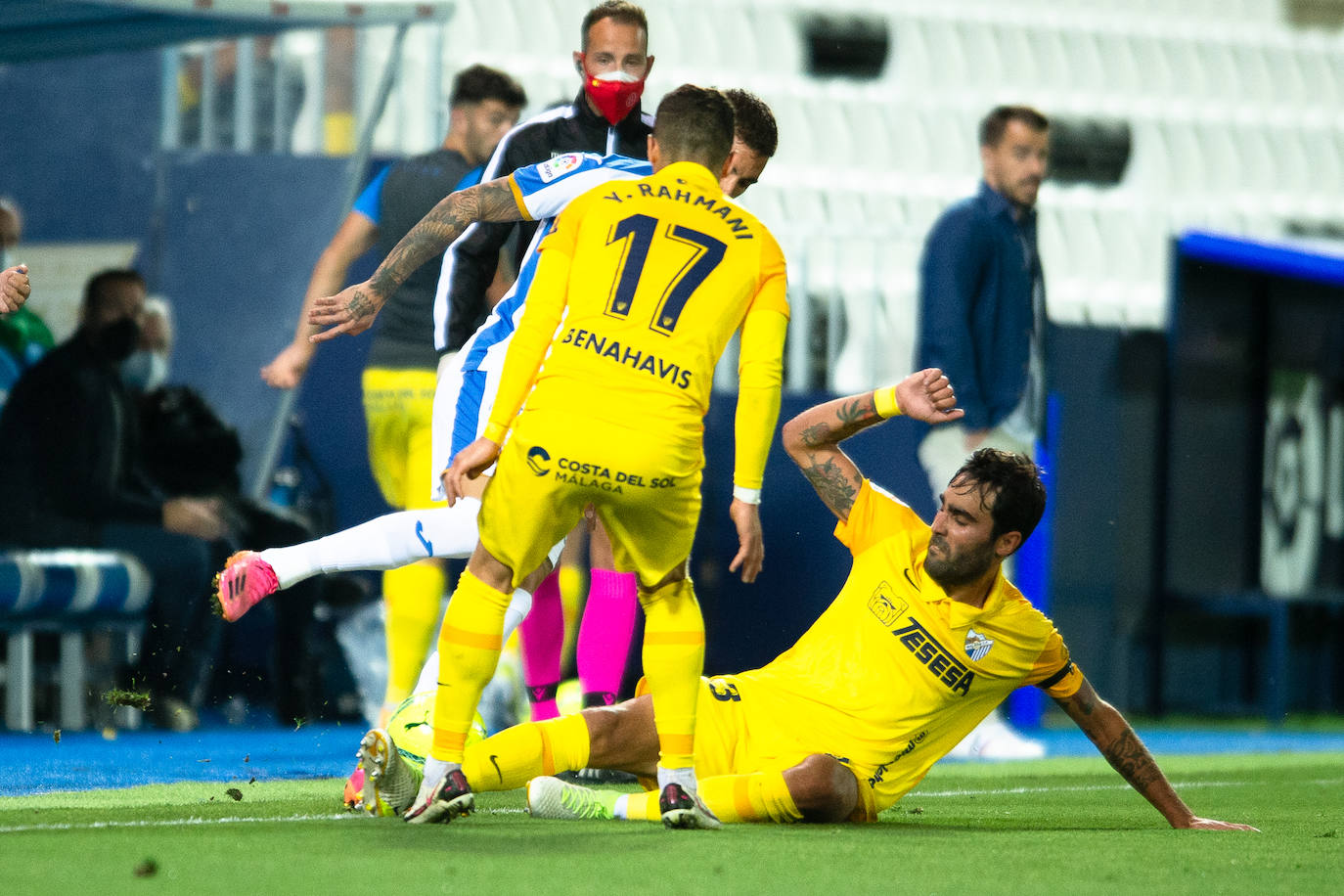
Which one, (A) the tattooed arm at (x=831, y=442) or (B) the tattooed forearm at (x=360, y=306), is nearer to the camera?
(A) the tattooed arm at (x=831, y=442)

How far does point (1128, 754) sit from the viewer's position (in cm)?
485

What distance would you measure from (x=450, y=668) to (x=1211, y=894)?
1.63 meters

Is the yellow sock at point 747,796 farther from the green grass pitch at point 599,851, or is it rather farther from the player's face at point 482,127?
the player's face at point 482,127

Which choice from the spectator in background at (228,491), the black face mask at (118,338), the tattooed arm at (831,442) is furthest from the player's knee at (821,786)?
the black face mask at (118,338)

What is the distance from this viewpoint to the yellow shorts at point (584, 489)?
A: 169 inches

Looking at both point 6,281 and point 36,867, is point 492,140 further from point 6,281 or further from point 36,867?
point 36,867

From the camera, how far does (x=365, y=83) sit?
9.52 meters

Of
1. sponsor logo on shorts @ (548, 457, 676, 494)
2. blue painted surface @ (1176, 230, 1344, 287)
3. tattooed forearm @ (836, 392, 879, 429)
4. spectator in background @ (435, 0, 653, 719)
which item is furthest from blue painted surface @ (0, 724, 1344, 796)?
blue painted surface @ (1176, 230, 1344, 287)

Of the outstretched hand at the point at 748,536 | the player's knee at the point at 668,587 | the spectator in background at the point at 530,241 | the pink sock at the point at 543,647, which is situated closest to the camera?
the player's knee at the point at 668,587

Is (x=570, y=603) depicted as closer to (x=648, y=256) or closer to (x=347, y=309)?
(x=347, y=309)

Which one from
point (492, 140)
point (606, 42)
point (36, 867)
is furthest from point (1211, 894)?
point (492, 140)

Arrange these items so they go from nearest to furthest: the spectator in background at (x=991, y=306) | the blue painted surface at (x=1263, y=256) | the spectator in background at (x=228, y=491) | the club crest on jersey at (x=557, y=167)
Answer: the club crest on jersey at (x=557, y=167) → the spectator in background at (x=991, y=306) → the spectator in background at (x=228, y=491) → the blue painted surface at (x=1263, y=256)

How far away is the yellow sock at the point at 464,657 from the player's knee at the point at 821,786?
793 mm

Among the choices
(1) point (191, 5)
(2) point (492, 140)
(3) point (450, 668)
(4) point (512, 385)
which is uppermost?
(1) point (191, 5)
